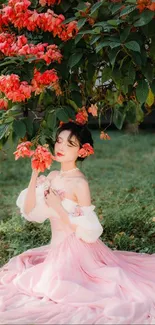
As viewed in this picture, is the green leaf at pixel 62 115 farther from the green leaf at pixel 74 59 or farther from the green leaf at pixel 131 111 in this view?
the green leaf at pixel 131 111

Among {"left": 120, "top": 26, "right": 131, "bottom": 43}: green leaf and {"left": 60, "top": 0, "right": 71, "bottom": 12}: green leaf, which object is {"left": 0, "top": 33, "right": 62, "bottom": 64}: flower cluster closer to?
{"left": 60, "top": 0, "right": 71, "bottom": 12}: green leaf

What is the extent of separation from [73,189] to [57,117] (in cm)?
39

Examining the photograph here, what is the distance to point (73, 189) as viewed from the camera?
332 cm

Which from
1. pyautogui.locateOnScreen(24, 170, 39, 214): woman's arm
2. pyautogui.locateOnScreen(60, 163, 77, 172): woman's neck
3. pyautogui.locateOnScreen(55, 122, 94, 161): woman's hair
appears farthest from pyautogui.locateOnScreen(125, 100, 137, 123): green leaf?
pyautogui.locateOnScreen(24, 170, 39, 214): woman's arm

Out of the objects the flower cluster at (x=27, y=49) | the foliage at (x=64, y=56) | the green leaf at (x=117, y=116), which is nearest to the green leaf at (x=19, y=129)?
the foliage at (x=64, y=56)

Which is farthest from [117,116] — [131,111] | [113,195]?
[113,195]

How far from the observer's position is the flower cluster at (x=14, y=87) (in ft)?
9.75

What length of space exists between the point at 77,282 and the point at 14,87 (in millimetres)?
1042

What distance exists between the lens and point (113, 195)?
21.6ft

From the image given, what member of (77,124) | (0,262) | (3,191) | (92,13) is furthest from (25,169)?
(92,13)

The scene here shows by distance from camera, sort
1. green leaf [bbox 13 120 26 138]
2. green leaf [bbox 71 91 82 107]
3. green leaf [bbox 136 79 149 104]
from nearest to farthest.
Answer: green leaf [bbox 136 79 149 104]
green leaf [bbox 13 120 26 138]
green leaf [bbox 71 91 82 107]

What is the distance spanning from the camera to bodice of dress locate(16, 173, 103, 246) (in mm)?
3230

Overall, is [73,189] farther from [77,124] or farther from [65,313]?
[65,313]

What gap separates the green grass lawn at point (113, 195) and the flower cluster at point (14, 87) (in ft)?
2.83
